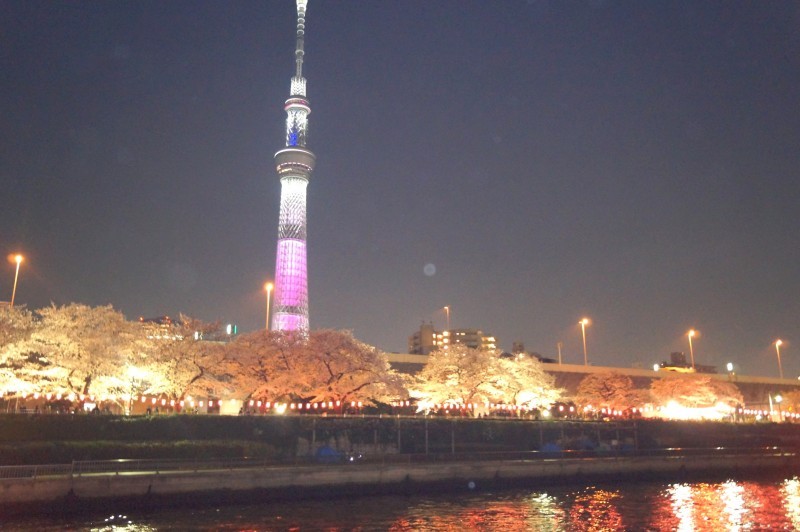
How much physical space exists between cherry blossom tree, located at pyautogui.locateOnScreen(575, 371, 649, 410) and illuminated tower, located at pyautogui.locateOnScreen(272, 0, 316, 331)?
43.7 m

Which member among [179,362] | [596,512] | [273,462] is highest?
[179,362]

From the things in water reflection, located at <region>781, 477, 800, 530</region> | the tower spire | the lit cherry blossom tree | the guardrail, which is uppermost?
the tower spire

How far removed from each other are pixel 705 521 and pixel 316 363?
31465 millimetres

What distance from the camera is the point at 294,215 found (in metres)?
117

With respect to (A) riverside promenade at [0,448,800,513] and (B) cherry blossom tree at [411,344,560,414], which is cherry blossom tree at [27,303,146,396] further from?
(B) cherry blossom tree at [411,344,560,414]

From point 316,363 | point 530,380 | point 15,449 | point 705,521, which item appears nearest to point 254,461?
point 15,449

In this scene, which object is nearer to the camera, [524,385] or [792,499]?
[792,499]

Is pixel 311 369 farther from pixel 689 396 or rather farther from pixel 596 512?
pixel 689 396

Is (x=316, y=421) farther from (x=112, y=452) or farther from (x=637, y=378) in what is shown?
(x=637, y=378)

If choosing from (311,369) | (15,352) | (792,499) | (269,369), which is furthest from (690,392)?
(15,352)

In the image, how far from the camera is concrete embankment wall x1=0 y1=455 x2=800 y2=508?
28.9m

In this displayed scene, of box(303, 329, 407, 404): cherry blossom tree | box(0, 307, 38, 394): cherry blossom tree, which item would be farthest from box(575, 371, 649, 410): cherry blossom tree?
box(0, 307, 38, 394): cherry blossom tree

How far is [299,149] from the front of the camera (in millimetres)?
122438

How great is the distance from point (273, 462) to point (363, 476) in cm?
513
